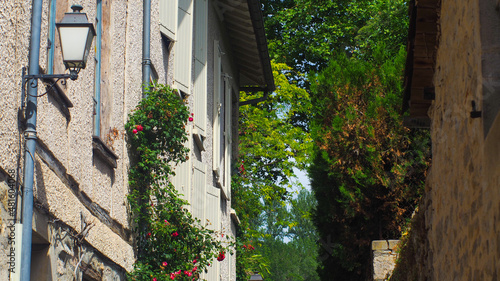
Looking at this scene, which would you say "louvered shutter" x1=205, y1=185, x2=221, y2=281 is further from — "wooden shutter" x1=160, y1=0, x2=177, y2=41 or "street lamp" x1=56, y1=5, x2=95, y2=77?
"street lamp" x1=56, y1=5, x2=95, y2=77

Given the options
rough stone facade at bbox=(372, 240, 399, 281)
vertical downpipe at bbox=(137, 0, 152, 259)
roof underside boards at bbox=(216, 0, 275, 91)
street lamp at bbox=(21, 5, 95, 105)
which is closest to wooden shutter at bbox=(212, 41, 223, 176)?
roof underside boards at bbox=(216, 0, 275, 91)

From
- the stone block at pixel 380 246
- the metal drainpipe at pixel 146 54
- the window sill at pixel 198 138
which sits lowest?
the stone block at pixel 380 246

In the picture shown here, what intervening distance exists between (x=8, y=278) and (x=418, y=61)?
318 cm

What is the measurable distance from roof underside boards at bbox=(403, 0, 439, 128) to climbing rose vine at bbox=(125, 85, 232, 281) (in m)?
2.56

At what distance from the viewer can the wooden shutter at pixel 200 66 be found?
10.2 metres

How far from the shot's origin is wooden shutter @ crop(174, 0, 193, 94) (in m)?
9.11

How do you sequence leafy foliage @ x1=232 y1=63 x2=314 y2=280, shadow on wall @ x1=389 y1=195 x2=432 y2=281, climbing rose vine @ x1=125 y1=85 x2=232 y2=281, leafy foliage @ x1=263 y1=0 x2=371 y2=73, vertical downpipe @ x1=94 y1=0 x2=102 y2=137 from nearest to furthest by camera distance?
shadow on wall @ x1=389 y1=195 x2=432 y2=281, vertical downpipe @ x1=94 y1=0 x2=102 y2=137, climbing rose vine @ x1=125 y1=85 x2=232 y2=281, leafy foliage @ x1=232 y1=63 x2=314 y2=280, leafy foliage @ x1=263 y1=0 x2=371 y2=73

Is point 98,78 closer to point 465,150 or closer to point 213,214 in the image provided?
point 465,150

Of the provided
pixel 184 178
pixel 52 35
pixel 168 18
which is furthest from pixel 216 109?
pixel 52 35

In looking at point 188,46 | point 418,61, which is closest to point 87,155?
point 418,61

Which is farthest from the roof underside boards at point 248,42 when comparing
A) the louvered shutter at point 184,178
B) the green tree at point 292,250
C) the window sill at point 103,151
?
the green tree at point 292,250

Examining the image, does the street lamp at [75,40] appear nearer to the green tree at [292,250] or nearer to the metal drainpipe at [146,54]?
the metal drainpipe at [146,54]

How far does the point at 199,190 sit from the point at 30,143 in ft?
19.2

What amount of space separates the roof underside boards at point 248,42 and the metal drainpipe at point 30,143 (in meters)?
7.31
